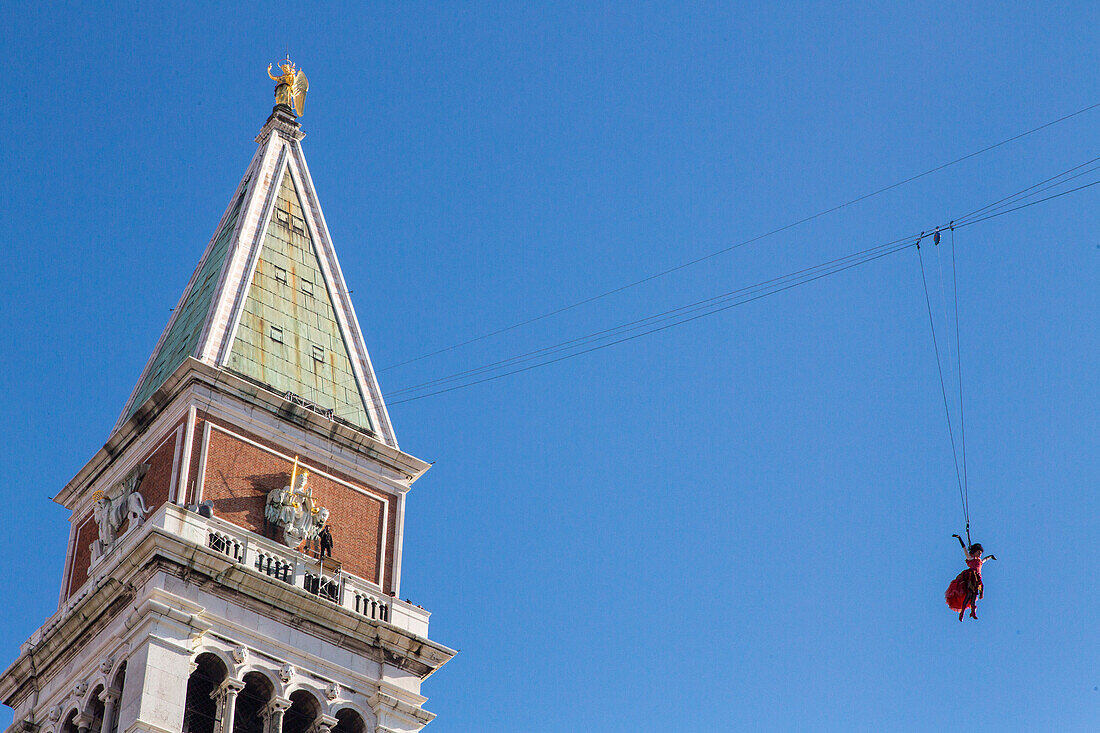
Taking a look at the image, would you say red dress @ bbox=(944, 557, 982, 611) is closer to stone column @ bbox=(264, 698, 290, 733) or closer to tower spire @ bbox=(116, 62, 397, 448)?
stone column @ bbox=(264, 698, 290, 733)

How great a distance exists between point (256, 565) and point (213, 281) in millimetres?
12575

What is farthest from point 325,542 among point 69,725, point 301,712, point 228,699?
point 69,725

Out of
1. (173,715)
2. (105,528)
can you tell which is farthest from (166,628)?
(105,528)

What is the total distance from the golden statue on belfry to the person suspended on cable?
128ft

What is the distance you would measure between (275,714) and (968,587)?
836 inches

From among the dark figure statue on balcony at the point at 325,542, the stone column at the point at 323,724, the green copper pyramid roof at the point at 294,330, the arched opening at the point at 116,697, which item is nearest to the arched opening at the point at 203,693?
the arched opening at the point at 116,697

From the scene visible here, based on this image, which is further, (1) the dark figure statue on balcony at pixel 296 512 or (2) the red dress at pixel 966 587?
(1) the dark figure statue on balcony at pixel 296 512

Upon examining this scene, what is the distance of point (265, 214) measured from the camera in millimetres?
68312

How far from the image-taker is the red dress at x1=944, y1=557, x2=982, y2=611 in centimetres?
4125

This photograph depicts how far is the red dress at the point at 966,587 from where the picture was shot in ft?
135

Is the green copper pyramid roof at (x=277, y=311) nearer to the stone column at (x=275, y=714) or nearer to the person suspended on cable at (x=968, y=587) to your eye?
the stone column at (x=275, y=714)

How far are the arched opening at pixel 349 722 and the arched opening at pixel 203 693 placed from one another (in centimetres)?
384

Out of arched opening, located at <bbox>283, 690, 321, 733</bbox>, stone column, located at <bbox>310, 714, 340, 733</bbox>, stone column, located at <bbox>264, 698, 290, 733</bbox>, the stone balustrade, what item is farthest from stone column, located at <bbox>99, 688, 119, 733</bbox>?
stone column, located at <bbox>310, 714, 340, 733</bbox>

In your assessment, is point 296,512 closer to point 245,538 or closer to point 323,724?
point 245,538
